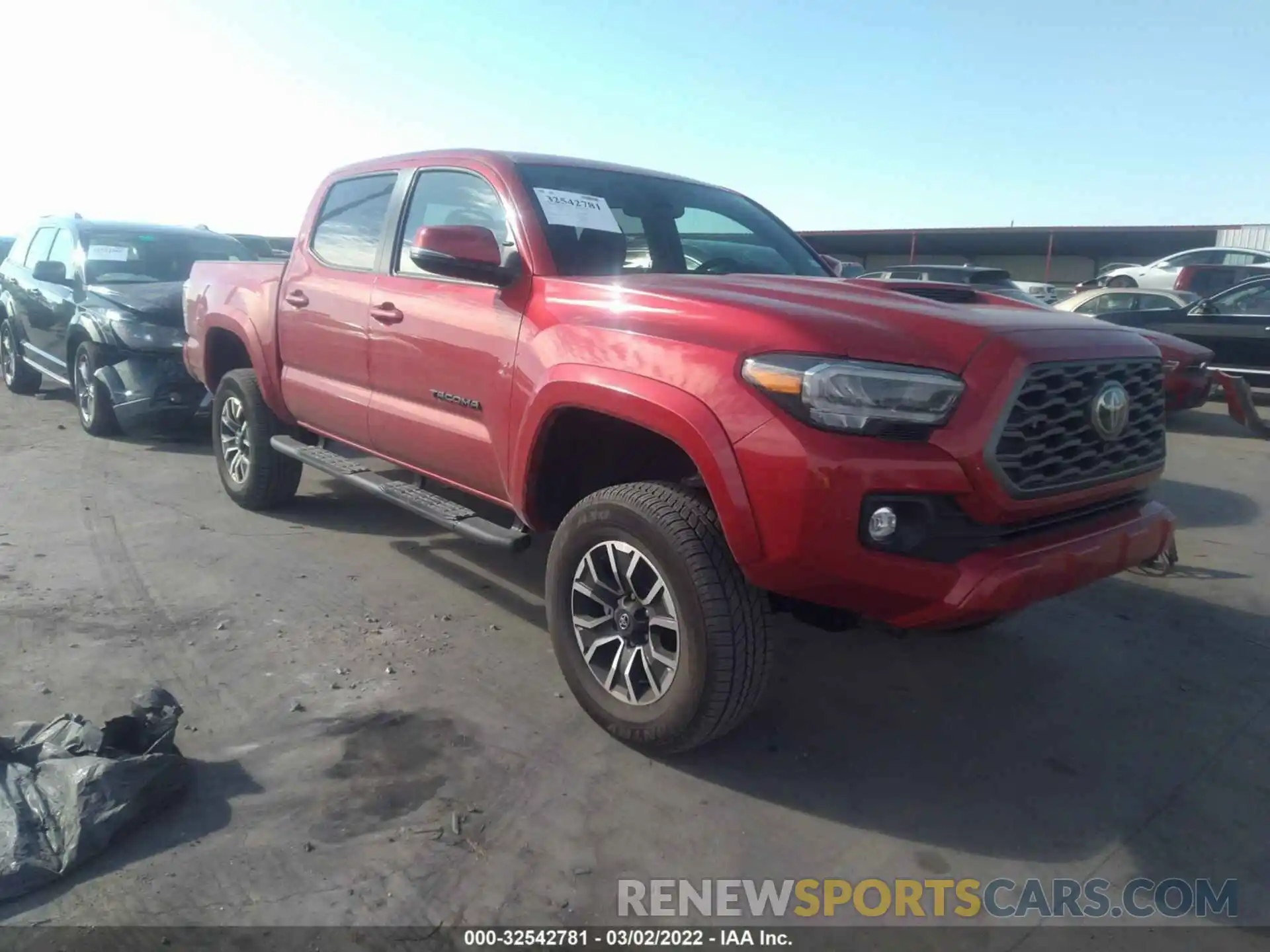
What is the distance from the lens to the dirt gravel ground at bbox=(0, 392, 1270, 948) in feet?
8.29

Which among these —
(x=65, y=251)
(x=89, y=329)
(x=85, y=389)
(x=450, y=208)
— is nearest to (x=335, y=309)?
(x=450, y=208)

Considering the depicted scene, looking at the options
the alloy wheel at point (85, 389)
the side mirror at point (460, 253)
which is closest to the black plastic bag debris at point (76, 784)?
the side mirror at point (460, 253)

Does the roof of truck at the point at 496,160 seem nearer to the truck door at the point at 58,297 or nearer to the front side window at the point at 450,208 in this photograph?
the front side window at the point at 450,208

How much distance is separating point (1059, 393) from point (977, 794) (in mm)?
1246

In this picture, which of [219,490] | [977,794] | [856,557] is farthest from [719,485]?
[219,490]

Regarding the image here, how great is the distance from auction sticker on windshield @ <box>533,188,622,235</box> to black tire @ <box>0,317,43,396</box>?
310 inches

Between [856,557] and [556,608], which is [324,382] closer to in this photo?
[556,608]

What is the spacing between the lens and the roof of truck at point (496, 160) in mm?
3959

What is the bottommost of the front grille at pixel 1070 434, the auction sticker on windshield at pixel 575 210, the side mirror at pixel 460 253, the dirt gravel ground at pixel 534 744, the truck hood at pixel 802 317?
the dirt gravel ground at pixel 534 744

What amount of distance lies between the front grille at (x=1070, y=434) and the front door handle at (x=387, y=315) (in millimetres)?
2612

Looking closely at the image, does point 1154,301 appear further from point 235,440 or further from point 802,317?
point 802,317

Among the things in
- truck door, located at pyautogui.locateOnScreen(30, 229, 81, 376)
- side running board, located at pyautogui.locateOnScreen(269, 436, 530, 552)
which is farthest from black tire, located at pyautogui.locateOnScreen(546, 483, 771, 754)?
truck door, located at pyautogui.locateOnScreen(30, 229, 81, 376)

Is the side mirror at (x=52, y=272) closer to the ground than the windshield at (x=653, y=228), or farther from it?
closer to the ground

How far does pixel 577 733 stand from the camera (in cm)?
326
